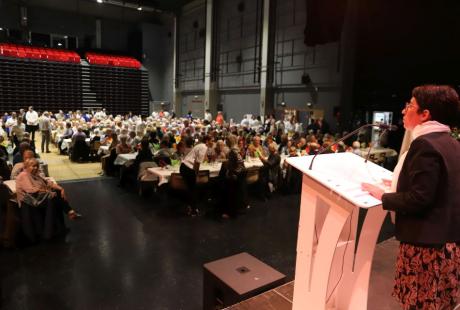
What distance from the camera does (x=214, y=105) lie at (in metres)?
19.0

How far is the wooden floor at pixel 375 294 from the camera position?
93.1 inches

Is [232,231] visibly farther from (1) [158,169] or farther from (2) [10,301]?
(2) [10,301]

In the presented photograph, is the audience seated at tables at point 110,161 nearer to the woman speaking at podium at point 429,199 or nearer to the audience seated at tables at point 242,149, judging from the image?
the audience seated at tables at point 242,149

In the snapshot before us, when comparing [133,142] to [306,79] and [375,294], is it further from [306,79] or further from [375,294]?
[306,79]

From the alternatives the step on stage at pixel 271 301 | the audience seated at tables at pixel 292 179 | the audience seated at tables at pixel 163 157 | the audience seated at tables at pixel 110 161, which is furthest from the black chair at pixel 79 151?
the step on stage at pixel 271 301

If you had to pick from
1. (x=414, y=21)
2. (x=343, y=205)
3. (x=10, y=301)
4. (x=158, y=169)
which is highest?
(x=414, y=21)

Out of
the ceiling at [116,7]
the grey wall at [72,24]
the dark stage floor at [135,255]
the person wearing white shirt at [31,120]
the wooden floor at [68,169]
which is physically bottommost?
the dark stage floor at [135,255]

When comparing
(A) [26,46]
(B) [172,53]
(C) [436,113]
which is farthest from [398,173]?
(B) [172,53]

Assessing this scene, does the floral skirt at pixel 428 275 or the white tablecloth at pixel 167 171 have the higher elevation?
the floral skirt at pixel 428 275

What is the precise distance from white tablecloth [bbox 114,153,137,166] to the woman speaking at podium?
6.05m

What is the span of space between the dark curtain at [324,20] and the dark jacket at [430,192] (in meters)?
10.5

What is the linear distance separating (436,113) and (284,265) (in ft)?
9.24

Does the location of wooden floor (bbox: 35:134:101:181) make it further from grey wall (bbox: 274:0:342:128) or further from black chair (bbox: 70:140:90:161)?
grey wall (bbox: 274:0:342:128)

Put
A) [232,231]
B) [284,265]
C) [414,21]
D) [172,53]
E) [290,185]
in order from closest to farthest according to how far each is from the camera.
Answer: [284,265]
[232,231]
[290,185]
[414,21]
[172,53]
